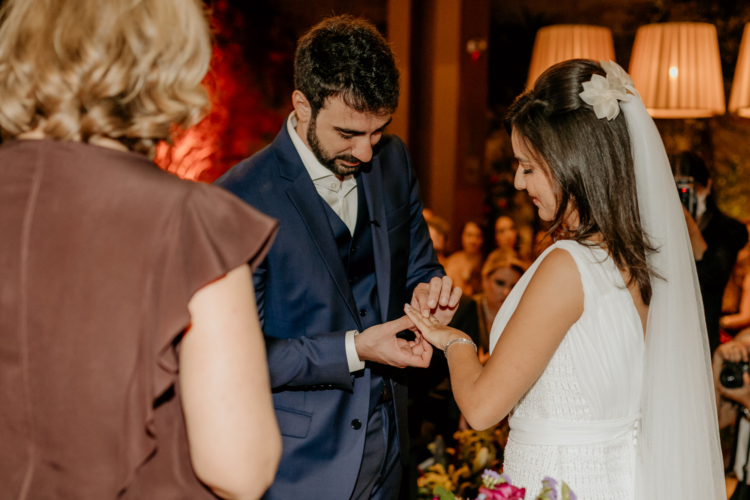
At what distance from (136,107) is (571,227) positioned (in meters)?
1.13

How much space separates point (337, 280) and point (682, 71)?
2.73 metres

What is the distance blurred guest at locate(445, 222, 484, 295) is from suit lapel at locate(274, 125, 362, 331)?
3.32m

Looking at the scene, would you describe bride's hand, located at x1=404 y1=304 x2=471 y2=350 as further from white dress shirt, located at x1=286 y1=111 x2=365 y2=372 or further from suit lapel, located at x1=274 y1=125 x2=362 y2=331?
white dress shirt, located at x1=286 y1=111 x2=365 y2=372

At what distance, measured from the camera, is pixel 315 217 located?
1.82m

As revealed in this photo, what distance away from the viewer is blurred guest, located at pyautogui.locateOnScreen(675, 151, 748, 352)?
3.26 m

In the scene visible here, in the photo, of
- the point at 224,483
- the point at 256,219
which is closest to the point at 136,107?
the point at 256,219

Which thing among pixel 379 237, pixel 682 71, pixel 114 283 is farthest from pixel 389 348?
pixel 682 71

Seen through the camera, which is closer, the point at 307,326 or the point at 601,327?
the point at 601,327

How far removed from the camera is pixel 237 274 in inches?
31.7

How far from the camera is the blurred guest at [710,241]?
3.26 m

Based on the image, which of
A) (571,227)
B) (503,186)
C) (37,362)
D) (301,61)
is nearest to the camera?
(37,362)

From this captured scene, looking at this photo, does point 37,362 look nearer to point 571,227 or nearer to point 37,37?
point 37,37

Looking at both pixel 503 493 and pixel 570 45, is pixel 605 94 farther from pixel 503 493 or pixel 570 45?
pixel 570 45

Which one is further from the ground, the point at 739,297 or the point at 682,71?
the point at 682,71
